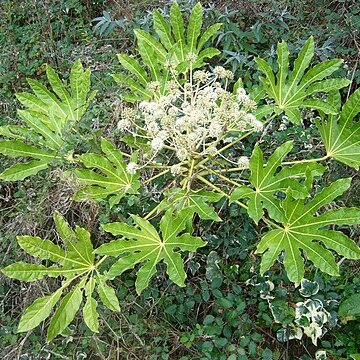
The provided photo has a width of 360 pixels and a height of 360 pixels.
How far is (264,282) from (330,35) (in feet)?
5.09

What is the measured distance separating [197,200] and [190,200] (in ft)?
0.08

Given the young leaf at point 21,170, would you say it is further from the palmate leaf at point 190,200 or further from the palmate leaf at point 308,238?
the palmate leaf at point 308,238

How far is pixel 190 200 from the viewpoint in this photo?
5.89 ft

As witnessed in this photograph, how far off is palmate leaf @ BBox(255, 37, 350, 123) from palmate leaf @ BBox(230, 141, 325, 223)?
0.31 meters

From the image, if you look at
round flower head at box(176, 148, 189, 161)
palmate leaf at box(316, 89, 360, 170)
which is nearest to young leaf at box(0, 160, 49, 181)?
round flower head at box(176, 148, 189, 161)

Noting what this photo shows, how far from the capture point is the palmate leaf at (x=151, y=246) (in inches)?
65.6

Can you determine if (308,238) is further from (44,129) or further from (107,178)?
(44,129)

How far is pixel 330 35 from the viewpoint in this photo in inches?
120

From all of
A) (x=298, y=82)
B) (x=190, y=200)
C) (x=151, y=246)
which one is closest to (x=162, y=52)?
(x=298, y=82)

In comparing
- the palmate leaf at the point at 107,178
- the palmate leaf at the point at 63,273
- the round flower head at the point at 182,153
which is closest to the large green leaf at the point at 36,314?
the palmate leaf at the point at 63,273

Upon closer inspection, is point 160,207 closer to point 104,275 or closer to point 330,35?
point 104,275

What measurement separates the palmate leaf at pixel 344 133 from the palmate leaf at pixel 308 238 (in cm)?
26

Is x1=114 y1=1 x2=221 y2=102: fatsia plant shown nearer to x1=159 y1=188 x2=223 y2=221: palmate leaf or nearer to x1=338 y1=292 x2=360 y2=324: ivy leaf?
x1=159 y1=188 x2=223 y2=221: palmate leaf

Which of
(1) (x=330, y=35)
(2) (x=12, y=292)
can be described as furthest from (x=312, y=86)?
(2) (x=12, y=292)
